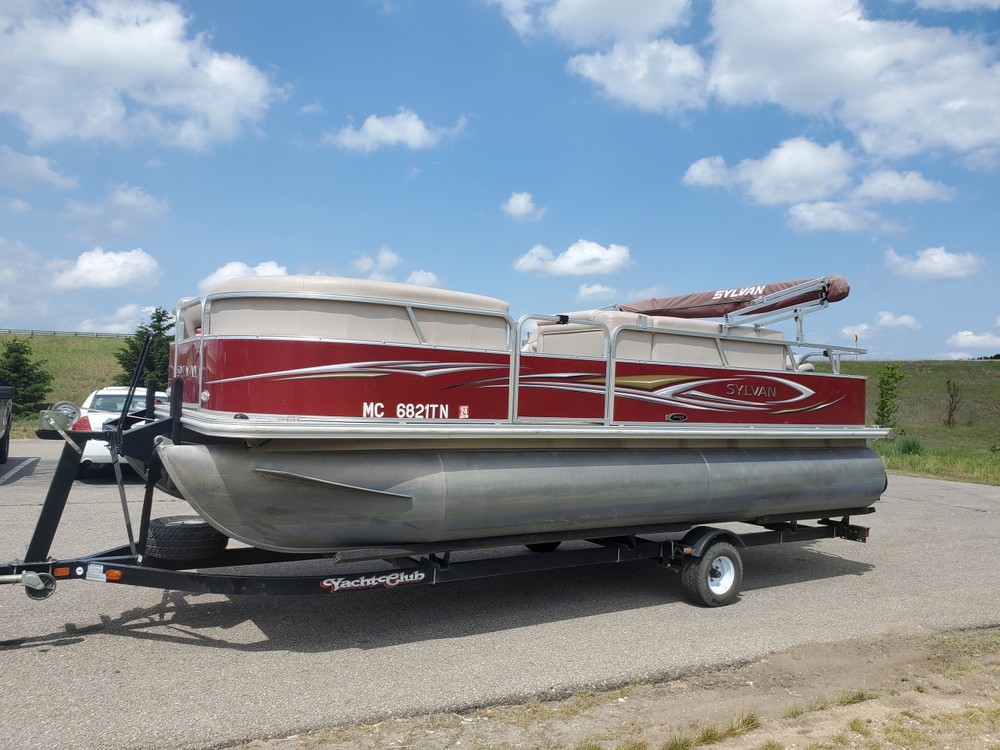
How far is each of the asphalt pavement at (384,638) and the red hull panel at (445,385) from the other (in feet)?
5.38

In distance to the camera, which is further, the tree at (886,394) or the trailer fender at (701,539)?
the tree at (886,394)

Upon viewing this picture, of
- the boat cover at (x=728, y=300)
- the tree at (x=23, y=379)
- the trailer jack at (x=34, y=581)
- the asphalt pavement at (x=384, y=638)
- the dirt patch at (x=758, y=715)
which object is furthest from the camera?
the tree at (x=23, y=379)

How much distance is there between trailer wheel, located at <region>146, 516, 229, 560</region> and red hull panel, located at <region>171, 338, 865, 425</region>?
940 millimetres

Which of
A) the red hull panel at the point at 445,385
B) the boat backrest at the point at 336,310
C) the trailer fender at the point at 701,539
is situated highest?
the boat backrest at the point at 336,310

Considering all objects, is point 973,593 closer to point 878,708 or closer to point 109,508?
point 878,708

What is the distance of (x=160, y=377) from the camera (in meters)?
28.0

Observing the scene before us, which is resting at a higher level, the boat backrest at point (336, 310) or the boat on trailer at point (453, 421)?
the boat backrest at point (336, 310)

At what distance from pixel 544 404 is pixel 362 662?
2261 mm

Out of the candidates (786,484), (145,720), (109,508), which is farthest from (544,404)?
(109,508)

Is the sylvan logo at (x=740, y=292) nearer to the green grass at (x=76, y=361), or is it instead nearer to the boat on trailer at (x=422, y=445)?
the boat on trailer at (x=422, y=445)

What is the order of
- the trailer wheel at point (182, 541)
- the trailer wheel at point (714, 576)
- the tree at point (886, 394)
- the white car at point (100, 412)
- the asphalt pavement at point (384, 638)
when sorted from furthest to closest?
the tree at point (886, 394)
the white car at point (100, 412)
the trailer wheel at point (714, 576)
the trailer wheel at point (182, 541)
the asphalt pavement at point (384, 638)

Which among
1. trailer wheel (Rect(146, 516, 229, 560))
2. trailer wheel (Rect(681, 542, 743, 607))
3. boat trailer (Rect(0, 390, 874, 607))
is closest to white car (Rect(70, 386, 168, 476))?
boat trailer (Rect(0, 390, 874, 607))

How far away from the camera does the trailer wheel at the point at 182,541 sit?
5637 mm

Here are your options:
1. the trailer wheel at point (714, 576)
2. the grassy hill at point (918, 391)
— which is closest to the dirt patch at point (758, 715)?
the trailer wheel at point (714, 576)
